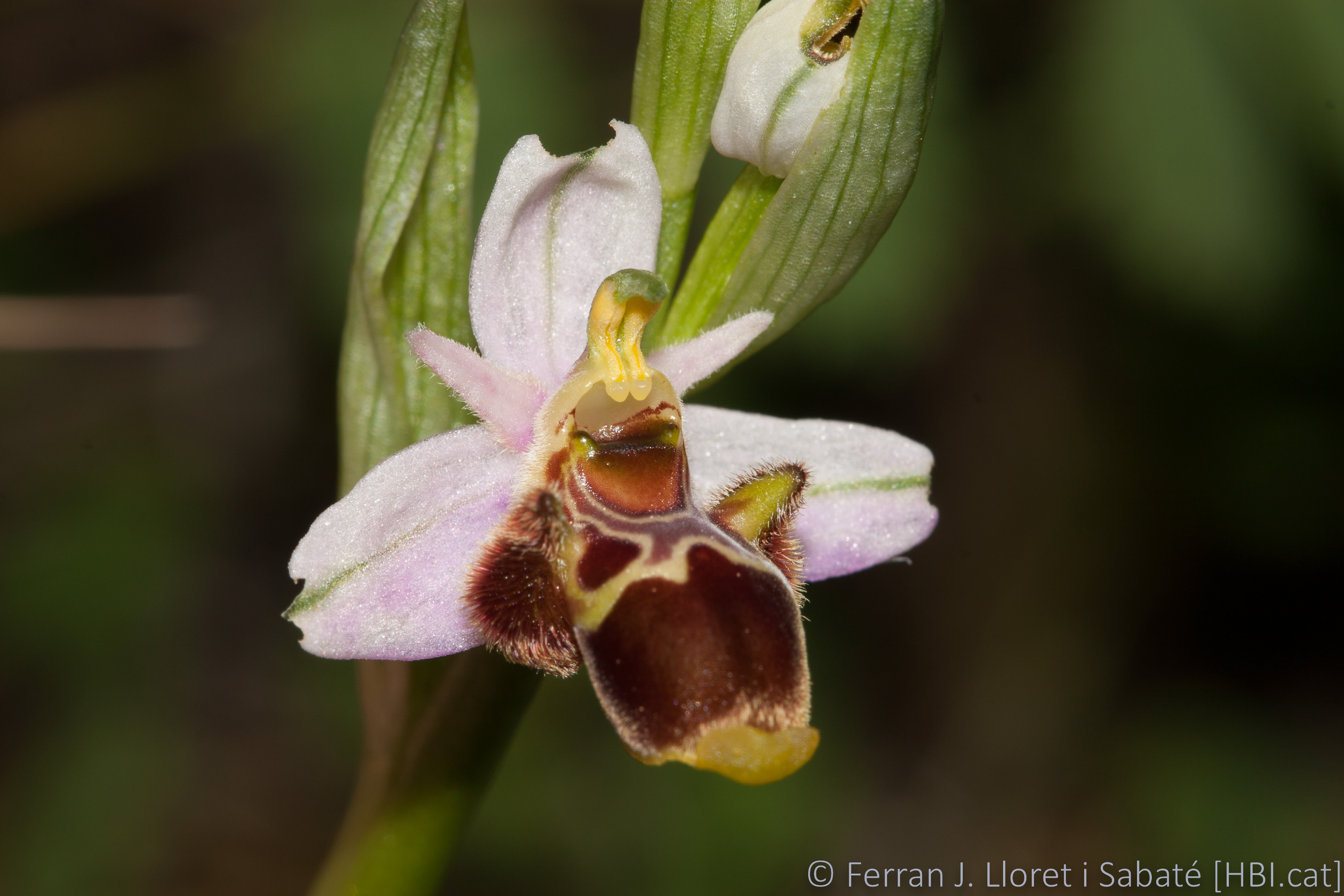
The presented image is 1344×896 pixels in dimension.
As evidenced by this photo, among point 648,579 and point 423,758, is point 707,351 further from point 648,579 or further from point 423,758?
point 423,758

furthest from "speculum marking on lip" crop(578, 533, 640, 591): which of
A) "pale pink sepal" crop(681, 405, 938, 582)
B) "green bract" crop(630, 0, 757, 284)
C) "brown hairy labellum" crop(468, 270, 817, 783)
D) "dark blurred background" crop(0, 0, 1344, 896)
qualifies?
"dark blurred background" crop(0, 0, 1344, 896)

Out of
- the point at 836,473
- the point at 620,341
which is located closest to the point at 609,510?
the point at 620,341

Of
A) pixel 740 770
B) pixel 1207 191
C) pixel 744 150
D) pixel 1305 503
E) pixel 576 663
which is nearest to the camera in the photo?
pixel 740 770

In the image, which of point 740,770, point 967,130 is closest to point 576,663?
point 740,770

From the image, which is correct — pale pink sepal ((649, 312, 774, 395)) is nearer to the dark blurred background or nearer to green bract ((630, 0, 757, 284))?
green bract ((630, 0, 757, 284))

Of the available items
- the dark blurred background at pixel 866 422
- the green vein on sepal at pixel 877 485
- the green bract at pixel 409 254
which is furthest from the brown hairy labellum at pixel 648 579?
the dark blurred background at pixel 866 422

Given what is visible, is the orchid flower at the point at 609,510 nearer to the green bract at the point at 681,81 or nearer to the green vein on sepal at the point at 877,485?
the green vein on sepal at the point at 877,485

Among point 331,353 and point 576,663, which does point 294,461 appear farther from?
point 576,663
